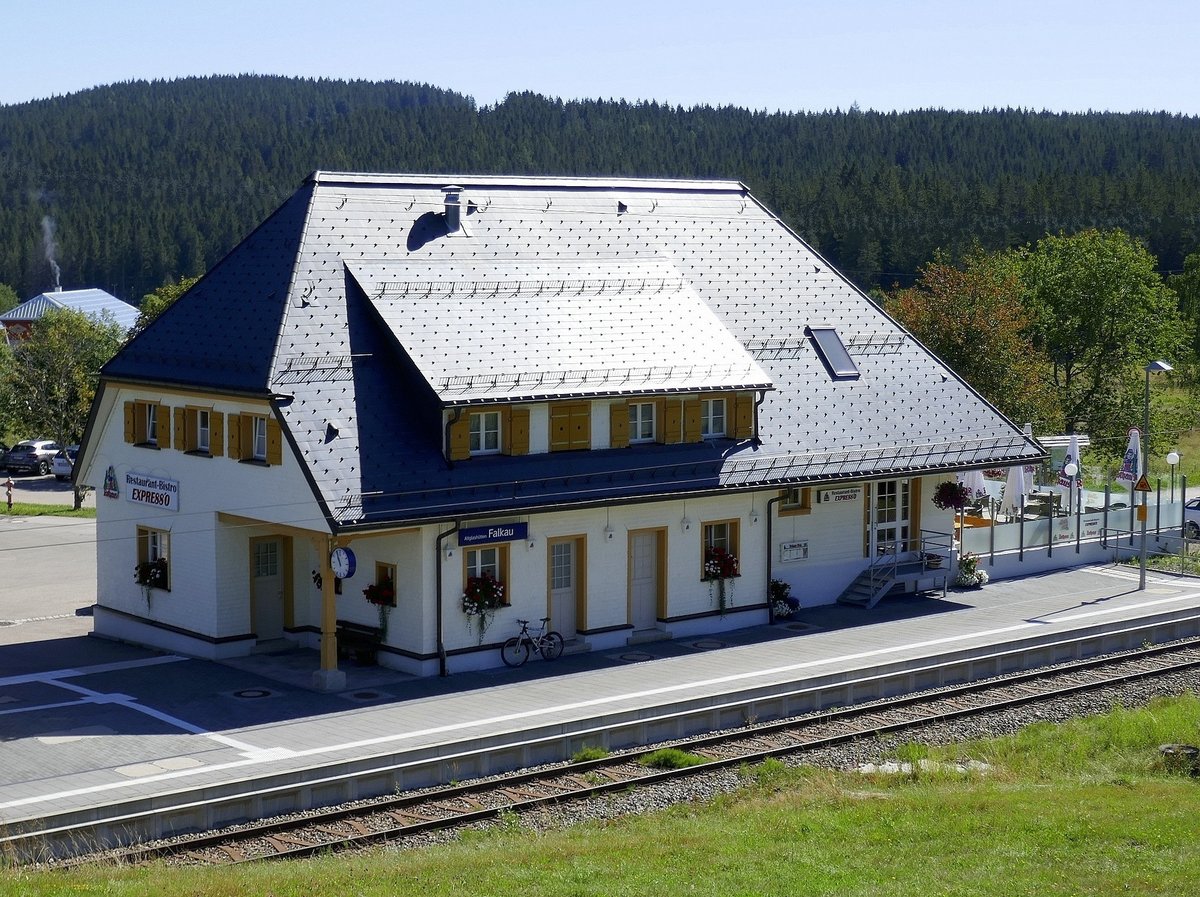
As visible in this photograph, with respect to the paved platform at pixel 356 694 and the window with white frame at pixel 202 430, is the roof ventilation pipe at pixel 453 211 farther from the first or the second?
the paved platform at pixel 356 694

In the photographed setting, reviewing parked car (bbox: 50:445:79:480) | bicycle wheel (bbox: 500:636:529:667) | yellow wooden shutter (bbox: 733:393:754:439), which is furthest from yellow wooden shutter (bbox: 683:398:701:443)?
parked car (bbox: 50:445:79:480)

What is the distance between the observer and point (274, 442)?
28.9 metres

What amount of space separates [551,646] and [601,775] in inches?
275

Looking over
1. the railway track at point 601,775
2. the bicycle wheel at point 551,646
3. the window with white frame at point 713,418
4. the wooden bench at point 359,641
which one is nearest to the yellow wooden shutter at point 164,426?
the wooden bench at point 359,641

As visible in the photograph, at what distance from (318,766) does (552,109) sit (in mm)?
157089

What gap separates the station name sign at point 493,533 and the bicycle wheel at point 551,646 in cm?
189

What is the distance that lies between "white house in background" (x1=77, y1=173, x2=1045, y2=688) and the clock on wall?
0.06m

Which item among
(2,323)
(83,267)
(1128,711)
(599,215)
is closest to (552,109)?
(83,267)

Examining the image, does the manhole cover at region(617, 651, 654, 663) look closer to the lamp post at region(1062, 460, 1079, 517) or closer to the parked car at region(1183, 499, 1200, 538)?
the lamp post at region(1062, 460, 1079, 517)

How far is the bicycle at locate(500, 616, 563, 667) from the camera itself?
99.1ft

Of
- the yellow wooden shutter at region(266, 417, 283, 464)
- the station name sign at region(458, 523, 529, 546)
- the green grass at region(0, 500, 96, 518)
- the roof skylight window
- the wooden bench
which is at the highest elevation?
the roof skylight window

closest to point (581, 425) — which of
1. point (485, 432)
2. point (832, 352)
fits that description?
point (485, 432)

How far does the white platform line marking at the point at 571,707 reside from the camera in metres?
22.2

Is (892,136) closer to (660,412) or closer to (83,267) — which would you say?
(83,267)
